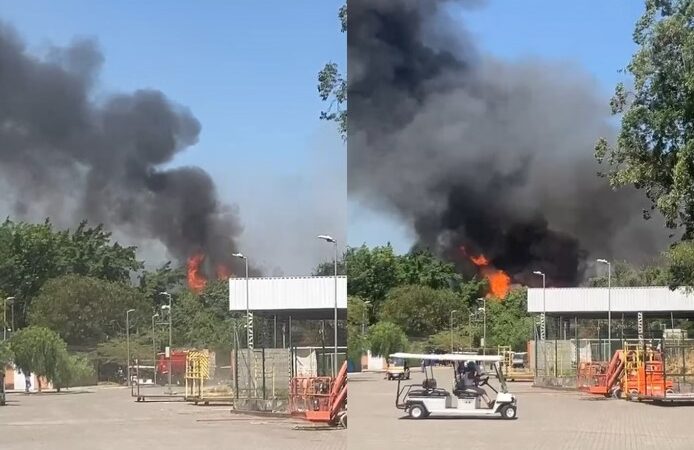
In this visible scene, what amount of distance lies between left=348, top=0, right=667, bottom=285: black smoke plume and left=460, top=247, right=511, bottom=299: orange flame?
0.22 feet

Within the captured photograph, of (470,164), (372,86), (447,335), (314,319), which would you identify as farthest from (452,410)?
(372,86)

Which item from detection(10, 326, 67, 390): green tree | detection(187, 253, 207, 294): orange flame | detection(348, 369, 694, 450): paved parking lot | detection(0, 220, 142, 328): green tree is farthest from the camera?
detection(348, 369, 694, 450): paved parking lot

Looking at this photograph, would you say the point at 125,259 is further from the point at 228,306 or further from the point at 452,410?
the point at 452,410

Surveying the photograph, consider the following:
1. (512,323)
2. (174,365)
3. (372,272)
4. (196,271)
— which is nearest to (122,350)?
(174,365)

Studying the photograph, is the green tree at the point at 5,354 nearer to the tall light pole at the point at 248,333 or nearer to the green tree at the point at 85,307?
the green tree at the point at 85,307

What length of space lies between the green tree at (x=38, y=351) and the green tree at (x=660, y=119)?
17.2ft

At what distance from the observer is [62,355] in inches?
373

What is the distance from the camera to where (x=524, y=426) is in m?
10.4

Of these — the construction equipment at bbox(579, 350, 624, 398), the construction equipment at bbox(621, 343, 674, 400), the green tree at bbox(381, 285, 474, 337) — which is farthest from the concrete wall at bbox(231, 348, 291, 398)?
the construction equipment at bbox(621, 343, 674, 400)

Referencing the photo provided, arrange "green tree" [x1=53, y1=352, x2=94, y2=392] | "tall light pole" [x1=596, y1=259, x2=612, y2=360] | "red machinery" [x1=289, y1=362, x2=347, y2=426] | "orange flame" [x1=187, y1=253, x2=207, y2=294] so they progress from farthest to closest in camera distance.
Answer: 1. "tall light pole" [x1=596, y1=259, x2=612, y2=360]
2. "red machinery" [x1=289, y1=362, x2=347, y2=426]
3. "orange flame" [x1=187, y1=253, x2=207, y2=294]
4. "green tree" [x1=53, y1=352, x2=94, y2=392]

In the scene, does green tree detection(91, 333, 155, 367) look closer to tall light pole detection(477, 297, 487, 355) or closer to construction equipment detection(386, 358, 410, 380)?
construction equipment detection(386, 358, 410, 380)

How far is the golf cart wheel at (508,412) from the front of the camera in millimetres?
10461

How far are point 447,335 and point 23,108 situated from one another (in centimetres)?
426

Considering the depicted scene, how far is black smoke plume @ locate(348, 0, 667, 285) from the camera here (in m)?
10.6
